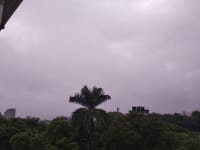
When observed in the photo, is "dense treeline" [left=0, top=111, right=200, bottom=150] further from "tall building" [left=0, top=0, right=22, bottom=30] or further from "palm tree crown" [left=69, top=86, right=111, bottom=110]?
"tall building" [left=0, top=0, right=22, bottom=30]

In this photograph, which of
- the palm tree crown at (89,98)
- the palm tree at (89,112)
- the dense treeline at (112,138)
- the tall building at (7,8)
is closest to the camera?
the tall building at (7,8)

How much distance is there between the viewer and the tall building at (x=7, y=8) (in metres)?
3.62

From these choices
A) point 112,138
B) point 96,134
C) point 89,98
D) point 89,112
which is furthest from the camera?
point 112,138

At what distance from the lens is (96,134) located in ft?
111

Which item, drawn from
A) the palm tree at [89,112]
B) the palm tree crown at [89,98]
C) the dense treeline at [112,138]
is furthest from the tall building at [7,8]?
the dense treeline at [112,138]

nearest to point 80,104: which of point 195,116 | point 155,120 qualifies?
point 155,120

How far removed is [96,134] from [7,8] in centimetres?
3078

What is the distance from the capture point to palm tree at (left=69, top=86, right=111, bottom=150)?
→ 28.8m

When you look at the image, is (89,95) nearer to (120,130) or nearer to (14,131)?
(120,130)

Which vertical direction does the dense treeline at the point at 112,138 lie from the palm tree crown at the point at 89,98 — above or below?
below

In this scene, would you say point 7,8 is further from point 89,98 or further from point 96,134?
point 96,134

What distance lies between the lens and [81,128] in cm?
2941

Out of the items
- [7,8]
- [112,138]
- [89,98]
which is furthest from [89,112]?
[7,8]

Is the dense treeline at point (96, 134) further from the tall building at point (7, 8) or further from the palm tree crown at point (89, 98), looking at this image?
the tall building at point (7, 8)
